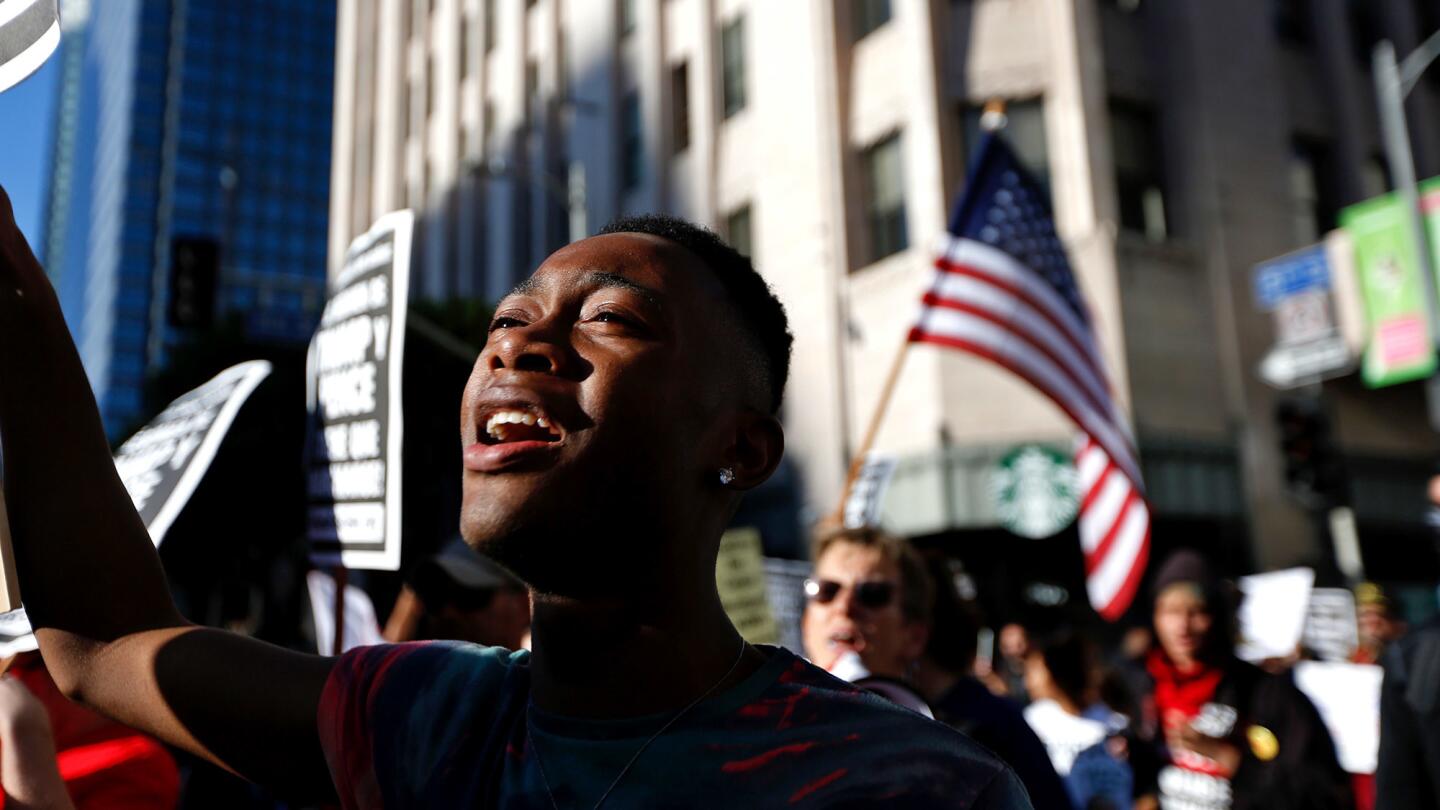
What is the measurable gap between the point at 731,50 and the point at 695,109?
1.21 meters

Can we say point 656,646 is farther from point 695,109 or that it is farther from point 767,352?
point 695,109

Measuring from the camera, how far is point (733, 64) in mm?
21625

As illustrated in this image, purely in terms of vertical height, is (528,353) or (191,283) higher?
(191,283)

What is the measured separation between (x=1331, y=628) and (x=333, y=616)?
820cm

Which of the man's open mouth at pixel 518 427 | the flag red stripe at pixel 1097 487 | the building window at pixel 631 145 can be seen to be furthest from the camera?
the building window at pixel 631 145

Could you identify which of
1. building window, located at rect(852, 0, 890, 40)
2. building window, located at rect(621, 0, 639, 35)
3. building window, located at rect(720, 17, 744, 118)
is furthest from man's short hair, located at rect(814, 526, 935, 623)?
building window, located at rect(621, 0, 639, 35)

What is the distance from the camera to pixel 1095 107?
16.8 meters

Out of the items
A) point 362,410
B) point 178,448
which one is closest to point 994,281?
point 362,410

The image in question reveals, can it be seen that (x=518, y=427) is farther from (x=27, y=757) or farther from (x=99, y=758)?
(x=99, y=758)

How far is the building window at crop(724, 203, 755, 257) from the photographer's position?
67.8ft

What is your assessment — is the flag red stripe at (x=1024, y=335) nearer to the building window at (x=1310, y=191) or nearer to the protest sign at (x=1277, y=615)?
the protest sign at (x=1277, y=615)

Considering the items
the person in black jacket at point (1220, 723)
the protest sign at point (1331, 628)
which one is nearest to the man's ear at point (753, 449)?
the person in black jacket at point (1220, 723)

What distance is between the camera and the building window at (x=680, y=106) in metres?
22.8

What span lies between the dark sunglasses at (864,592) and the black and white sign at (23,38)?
2.57m
